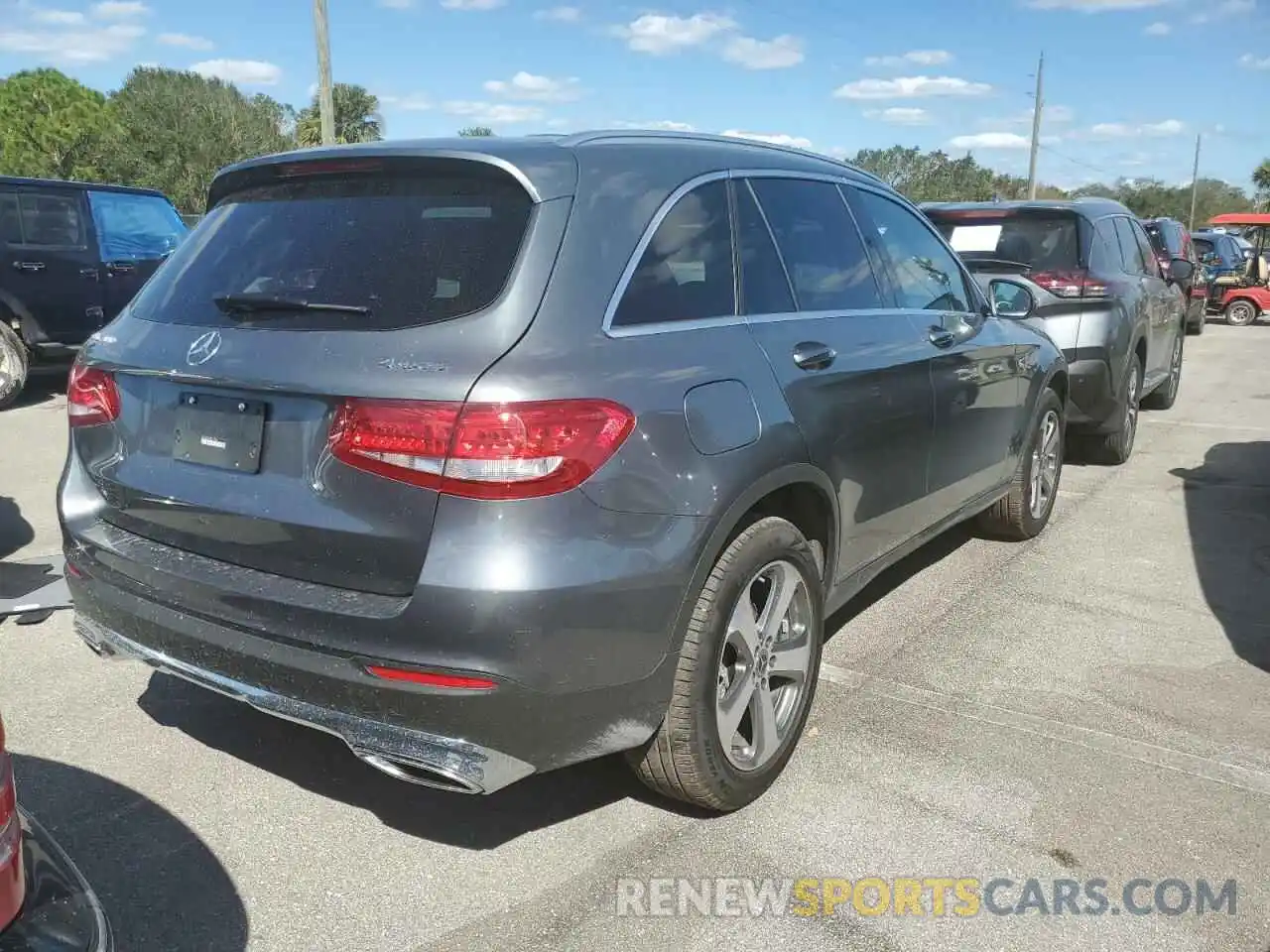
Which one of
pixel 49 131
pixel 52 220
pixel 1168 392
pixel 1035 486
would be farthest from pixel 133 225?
pixel 49 131

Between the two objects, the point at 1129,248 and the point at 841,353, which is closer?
the point at 841,353

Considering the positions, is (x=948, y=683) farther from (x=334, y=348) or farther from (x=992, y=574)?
(x=334, y=348)

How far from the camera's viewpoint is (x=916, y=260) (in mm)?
4379

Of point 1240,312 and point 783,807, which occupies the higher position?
point 783,807

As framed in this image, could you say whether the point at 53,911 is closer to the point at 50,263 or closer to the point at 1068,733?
the point at 1068,733

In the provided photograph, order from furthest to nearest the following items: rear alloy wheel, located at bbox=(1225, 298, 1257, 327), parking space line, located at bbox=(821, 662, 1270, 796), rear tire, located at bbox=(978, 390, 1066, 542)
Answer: rear alloy wheel, located at bbox=(1225, 298, 1257, 327) → rear tire, located at bbox=(978, 390, 1066, 542) → parking space line, located at bbox=(821, 662, 1270, 796)

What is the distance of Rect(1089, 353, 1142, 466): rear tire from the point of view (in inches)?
294

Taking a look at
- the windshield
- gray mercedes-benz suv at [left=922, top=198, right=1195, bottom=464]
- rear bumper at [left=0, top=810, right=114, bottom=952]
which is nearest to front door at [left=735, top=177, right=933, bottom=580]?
rear bumper at [left=0, top=810, right=114, bottom=952]

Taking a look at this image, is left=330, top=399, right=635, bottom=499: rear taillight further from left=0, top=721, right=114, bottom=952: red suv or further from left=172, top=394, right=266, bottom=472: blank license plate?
left=0, top=721, right=114, bottom=952: red suv

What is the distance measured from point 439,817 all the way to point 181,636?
890mm

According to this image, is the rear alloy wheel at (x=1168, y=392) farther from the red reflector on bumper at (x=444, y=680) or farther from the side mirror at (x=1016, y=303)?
the red reflector on bumper at (x=444, y=680)

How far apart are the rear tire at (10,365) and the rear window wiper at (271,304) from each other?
817 cm

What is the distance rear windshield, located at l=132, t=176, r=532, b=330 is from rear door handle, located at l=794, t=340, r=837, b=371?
998 millimetres

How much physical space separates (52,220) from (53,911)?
10.2m
